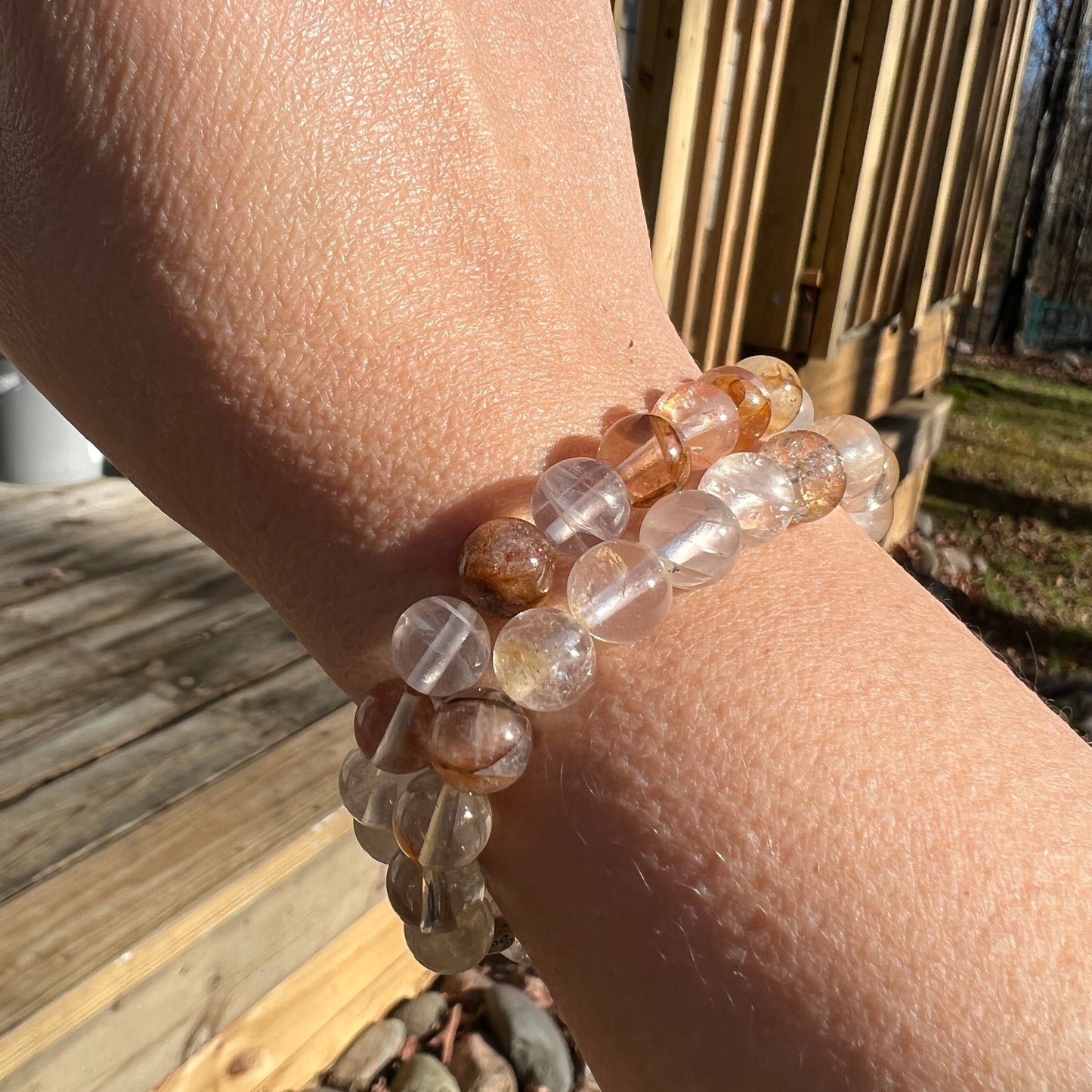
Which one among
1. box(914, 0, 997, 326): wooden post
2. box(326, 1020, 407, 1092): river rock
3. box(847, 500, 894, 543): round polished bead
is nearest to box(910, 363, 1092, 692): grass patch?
box(914, 0, 997, 326): wooden post

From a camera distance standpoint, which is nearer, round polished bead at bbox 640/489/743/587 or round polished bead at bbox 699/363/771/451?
round polished bead at bbox 640/489/743/587

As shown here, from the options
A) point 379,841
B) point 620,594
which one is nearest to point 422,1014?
point 379,841

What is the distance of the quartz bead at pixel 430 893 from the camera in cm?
54

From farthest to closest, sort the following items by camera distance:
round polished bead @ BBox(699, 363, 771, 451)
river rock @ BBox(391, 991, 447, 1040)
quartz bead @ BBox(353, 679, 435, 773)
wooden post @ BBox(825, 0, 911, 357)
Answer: wooden post @ BBox(825, 0, 911, 357)
river rock @ BBox(391, 991, 447, 1040)
round polished bead @ BBox(699, 363, 771, 451)
quartz bead @ BBox(353, 679, 435, 773)

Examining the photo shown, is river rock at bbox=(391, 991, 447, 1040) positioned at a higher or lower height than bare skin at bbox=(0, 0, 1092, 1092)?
lower

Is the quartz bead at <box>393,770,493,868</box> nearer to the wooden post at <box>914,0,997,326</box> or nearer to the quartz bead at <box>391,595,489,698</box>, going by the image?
the quartz bead at <box>391,595,489,698</box>

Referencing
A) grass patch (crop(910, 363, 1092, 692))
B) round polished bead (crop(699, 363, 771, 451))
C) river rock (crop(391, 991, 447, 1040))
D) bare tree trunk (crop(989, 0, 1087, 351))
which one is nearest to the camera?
round polished bead (crop(699, 363, 771, 451))

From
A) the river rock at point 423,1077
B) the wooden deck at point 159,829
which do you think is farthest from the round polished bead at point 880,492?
the river rock at point 423,1077

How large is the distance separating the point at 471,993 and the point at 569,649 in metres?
1.50

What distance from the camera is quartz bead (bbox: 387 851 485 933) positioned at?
21.1 inches

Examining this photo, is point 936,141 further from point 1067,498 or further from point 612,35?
point 612,35

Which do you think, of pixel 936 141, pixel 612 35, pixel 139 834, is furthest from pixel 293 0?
pixel 936 141

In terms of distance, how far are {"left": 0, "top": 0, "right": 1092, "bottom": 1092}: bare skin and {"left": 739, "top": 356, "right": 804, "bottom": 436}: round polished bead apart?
18 centimetres

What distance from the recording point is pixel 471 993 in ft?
5.76
